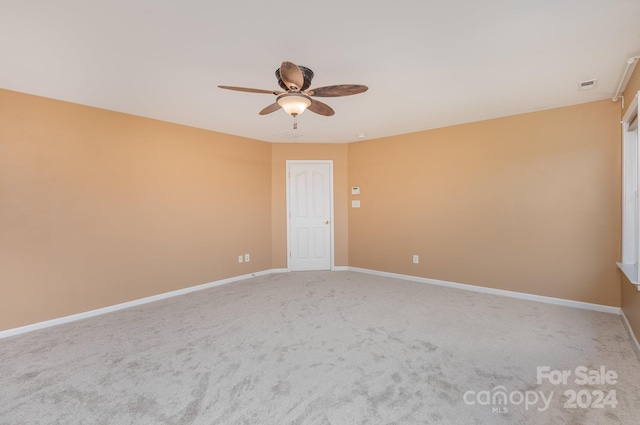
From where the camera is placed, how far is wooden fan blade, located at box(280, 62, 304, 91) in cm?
193

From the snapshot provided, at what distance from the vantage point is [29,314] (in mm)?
2998

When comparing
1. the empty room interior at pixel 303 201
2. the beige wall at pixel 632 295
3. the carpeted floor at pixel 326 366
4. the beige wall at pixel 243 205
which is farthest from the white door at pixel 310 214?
the beige wall at pixel 632 295

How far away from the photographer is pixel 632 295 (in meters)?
2.70

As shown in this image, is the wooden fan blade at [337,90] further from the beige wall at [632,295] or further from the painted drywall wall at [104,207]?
the painted drywall wall at [104,207]

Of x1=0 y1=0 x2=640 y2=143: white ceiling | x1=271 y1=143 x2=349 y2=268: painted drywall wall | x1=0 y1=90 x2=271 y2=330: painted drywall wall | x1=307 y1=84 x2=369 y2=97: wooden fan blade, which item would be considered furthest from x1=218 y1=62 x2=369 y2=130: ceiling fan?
x1=271 y1=143 x2=349 y2=268: painted drywall wall

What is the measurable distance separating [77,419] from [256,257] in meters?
3.58

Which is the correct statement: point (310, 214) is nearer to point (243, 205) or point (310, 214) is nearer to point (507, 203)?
point (243, 205)

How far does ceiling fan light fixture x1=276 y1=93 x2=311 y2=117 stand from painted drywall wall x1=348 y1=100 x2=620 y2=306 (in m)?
2.90

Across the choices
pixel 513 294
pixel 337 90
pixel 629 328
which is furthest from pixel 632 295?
pixel 337 90

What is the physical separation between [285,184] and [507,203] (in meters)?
3.59

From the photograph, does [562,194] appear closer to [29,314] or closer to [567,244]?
[567,244]

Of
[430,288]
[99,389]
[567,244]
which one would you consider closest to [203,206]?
[99,389]

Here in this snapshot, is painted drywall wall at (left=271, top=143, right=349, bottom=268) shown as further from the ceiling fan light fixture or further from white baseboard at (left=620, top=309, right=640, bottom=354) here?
white baseboard at (left=620, top=309, right=640, bottom=354)

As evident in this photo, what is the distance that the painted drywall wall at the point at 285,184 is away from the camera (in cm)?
549
